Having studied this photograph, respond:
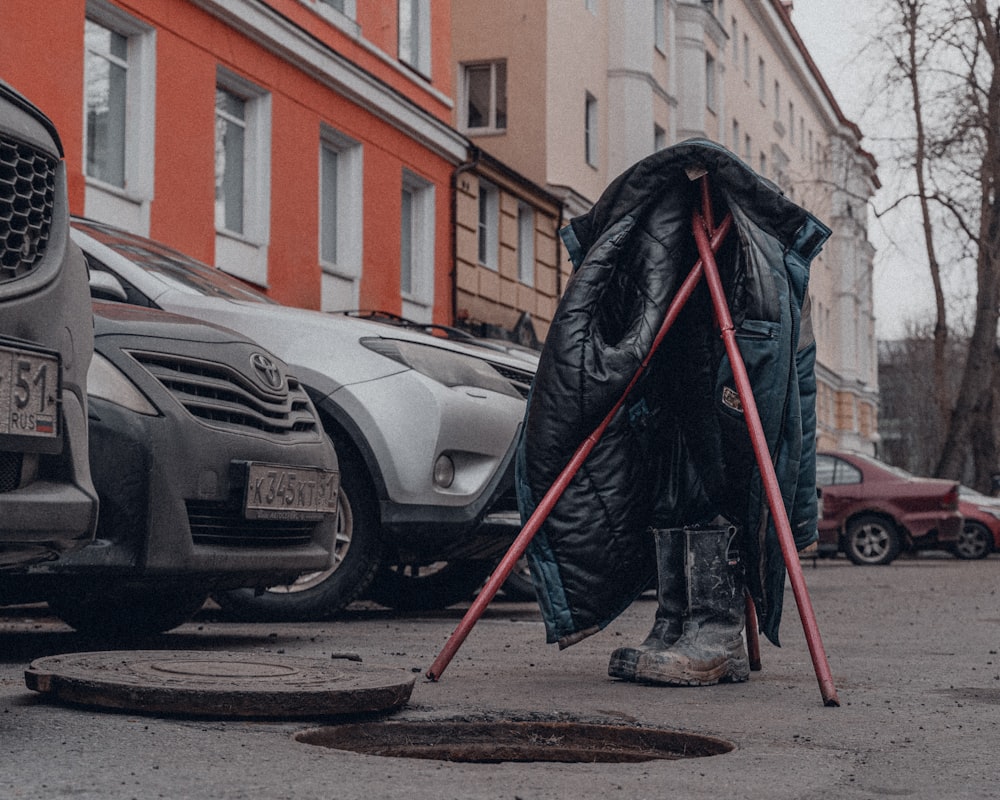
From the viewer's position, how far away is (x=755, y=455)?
16.3ft

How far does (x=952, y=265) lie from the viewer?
29.5m

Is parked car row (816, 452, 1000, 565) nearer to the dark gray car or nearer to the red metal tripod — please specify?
the dark gray car

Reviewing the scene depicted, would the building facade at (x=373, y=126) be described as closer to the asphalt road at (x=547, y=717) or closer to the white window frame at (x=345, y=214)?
the white window frame at (x=345, y=214)

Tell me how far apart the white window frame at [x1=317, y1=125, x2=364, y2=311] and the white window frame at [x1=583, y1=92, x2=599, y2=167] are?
11766 millimetres

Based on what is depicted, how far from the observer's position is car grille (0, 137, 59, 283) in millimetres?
3936

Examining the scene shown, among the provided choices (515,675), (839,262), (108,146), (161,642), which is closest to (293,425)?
(161,642)

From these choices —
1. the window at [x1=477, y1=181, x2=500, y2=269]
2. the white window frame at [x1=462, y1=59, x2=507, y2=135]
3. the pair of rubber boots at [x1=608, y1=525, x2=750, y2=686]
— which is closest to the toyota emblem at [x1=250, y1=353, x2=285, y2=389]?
the pair of rubber boots at [x1=608, y1=525, x2=750, y2=686]

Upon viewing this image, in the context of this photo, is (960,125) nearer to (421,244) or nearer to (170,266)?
(421,244)

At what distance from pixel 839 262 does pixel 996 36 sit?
3667 centimetres

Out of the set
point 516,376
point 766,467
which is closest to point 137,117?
point 516,376

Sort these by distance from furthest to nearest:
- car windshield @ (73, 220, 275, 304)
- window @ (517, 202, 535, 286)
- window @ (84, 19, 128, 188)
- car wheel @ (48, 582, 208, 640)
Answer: window @ (517, 202, 535, 286)
window @ (84, 19, 128, 188)
car windshield @ (73, 220, 275, 304)
car wheel @ (48, 582, 208, 640)

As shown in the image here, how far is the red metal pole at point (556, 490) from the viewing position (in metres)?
4.90

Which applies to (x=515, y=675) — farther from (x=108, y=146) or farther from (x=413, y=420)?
(x=108, y=146)

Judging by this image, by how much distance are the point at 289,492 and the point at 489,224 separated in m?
20.7
